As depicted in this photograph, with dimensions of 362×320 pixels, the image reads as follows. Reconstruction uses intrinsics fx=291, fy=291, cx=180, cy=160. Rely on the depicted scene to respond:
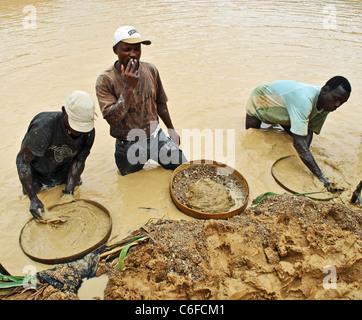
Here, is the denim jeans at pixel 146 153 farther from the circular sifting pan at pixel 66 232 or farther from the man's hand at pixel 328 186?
the man's hand at pixel 328 186

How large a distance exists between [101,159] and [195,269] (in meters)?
2.16

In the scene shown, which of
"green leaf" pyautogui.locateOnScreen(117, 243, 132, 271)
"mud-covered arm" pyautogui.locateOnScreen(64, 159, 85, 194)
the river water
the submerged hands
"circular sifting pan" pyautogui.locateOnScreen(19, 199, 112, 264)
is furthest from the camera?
the river water

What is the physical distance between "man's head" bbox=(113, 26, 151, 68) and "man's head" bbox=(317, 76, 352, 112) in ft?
6.35

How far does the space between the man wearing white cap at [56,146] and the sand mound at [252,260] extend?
1.07 metres

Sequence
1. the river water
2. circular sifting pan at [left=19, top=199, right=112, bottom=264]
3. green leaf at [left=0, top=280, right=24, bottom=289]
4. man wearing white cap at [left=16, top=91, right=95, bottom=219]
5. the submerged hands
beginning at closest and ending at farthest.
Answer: green leaf at [left=0, top=280, right=24, bottom=289], circular sifting pan at [left=19, top=199, right=112, bottom=264], man wearing white cap at [left=16, top=91, right=95, bottom=219], the submerged hands, the river water

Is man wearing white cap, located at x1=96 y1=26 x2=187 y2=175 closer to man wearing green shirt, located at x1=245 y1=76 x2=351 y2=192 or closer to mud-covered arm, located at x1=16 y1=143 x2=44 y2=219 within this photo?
mud-covered arm, located at x1=16 y1=143 x2=44 y2=219

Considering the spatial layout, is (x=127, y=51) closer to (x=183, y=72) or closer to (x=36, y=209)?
(x=36, y=209)

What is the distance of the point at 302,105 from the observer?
10.3 feet

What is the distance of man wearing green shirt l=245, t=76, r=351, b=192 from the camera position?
9.82ft

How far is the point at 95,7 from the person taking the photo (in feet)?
33.0

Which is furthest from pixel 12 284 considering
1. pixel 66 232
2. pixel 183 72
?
pixel 183 72

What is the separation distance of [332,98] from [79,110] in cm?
248

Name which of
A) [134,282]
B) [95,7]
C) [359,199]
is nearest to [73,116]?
[134,282]

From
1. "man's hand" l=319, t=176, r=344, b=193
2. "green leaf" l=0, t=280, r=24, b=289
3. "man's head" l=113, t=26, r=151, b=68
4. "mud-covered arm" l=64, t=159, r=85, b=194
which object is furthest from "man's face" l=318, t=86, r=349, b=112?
"green leaf" l=0, t=280, r=24, b=289
